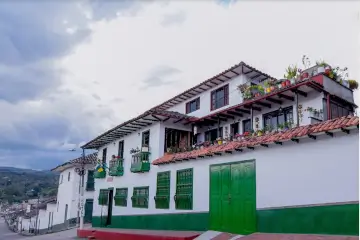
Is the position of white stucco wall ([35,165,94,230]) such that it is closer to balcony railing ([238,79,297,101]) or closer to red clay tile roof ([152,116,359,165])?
red clay tile roof ([152,116,359,165])

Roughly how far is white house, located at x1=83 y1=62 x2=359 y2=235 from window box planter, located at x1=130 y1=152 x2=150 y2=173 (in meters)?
0.06

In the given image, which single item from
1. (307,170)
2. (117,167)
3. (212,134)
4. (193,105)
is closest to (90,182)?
(117,167)

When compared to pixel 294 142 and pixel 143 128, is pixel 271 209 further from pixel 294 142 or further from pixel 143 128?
pixel 143 128

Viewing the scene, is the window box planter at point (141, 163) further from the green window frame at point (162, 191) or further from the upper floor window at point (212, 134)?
the upper floor window at point (212, 134)

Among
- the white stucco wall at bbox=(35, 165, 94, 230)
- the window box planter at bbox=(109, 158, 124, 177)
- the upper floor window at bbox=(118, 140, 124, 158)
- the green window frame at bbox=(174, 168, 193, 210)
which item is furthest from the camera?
the white stucco wall at bbox=(35, 165, 94, 230)

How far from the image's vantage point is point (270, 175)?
11234 millimetres

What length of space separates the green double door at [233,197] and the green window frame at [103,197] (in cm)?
1121

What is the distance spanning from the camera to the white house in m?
9.50

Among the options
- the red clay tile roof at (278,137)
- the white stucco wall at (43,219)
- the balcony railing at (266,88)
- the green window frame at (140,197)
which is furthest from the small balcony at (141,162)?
the white stucco wall at (43,219)

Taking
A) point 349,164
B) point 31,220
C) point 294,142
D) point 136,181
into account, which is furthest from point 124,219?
point 31,220

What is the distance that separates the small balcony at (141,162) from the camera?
59.1ft

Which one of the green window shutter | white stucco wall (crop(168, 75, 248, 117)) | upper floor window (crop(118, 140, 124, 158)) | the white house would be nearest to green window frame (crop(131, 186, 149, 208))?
the white house

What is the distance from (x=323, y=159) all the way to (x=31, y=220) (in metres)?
47.7

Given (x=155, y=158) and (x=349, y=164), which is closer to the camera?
(x=349, y=164)
